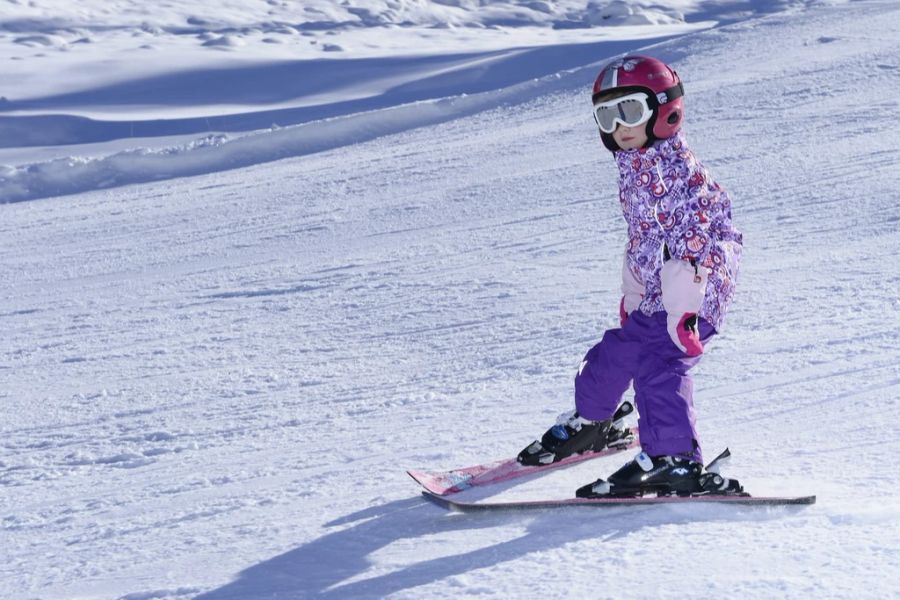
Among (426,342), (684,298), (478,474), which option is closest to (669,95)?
(684,298)

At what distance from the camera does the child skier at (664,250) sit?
Answer: 2.90 meters

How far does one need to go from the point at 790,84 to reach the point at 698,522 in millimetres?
7238

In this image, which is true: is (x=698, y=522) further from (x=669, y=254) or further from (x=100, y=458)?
(x=100, y=458)

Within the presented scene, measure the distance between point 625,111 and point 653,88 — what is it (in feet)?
0.29

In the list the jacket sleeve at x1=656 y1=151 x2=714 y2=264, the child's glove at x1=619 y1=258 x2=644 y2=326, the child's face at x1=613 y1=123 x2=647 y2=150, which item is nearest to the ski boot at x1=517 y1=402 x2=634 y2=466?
the child's glove at x1=619 y1=258 x2=644 y2=326

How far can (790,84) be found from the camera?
9352 millimetres

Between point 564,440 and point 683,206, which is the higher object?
point 683,206

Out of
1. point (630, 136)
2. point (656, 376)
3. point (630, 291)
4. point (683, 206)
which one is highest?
point (630, 136)

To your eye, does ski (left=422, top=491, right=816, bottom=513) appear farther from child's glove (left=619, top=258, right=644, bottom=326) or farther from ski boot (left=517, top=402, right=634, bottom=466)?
child's glove (left=619, top=258, right=644, bottom=326)

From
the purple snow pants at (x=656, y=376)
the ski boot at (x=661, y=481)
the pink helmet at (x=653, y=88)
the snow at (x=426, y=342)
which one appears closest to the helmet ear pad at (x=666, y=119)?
the pink helmet at (x=653, y=88)

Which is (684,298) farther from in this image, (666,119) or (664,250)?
(666,119)

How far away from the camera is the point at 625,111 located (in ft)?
9.69

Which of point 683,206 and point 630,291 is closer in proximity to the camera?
point 683,206

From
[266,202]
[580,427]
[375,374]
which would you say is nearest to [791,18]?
[266,202]
